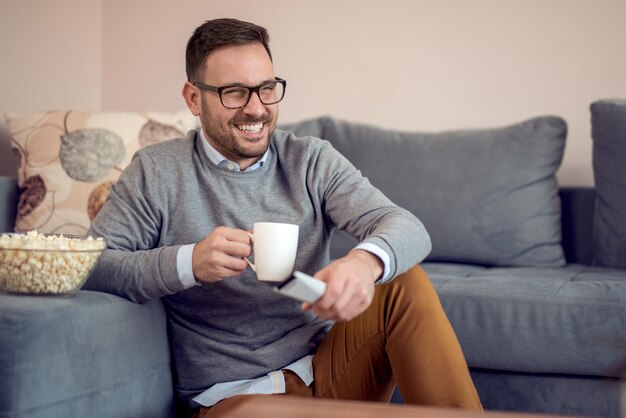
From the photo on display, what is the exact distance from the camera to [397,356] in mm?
1410

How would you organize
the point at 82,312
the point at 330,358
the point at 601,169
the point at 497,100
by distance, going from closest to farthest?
the point at 82,312, the point at 330,358, the point at 601,169, the point at 497,100

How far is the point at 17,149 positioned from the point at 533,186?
1.64 m

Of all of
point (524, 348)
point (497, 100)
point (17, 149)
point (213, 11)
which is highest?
point (213, 11)

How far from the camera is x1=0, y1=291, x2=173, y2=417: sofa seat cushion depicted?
3.97 feet

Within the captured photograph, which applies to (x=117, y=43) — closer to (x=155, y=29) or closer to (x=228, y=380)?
(x=155, y=29)

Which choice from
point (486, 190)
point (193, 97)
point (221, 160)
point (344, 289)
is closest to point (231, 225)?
point (221, 160)

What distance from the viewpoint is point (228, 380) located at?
156cm

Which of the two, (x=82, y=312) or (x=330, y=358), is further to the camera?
(x=330, y=358)

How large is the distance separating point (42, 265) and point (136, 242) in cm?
29

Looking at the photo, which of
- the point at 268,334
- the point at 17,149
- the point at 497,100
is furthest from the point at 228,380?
the point at 497,100

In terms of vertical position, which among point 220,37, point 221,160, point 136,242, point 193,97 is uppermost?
point 220,37

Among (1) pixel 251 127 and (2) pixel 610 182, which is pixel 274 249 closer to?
(1) pixel 251 127

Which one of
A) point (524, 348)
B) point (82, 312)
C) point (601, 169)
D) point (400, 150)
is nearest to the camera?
point (82, 312)

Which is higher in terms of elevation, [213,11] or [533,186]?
[213,11]
